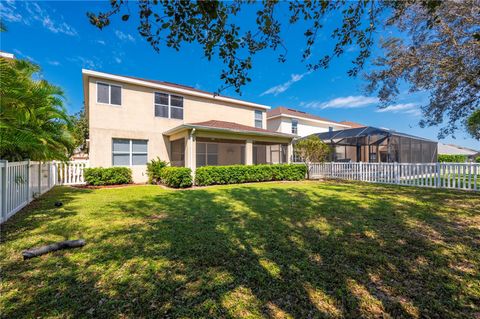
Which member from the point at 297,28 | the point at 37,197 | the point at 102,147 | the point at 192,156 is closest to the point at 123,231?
the point at 297,28

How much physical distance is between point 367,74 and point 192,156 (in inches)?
348

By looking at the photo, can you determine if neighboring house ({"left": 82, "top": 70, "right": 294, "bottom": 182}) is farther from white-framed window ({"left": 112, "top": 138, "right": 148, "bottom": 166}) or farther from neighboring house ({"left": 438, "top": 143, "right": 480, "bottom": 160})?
neighboring house ({"left": 438, "top": 143, "right": 480, "bottom": 160})

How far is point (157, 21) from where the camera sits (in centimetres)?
261

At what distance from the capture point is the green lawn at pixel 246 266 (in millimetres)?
2088

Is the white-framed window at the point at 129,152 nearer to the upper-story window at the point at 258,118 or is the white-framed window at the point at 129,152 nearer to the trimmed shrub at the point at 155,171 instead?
the trimmed shrub at the point at 155,171

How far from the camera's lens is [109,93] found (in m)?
12.2

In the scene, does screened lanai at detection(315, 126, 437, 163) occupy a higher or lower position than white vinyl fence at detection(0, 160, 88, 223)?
higher

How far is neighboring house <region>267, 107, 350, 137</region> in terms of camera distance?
22.7 meters

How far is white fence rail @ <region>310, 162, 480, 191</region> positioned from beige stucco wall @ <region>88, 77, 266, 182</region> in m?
9.34

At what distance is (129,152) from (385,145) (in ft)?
57.4

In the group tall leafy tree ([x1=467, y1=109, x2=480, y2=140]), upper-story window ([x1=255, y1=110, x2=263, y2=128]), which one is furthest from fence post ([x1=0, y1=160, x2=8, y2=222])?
tall leafy tree ([x1=467, y1=109, x2=480, y2=140])

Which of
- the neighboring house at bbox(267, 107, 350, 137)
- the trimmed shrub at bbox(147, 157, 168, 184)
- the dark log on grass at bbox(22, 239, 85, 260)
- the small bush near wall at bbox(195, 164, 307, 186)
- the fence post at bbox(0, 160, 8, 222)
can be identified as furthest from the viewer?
the neighboring house at bbox(267, 107, 350, 137)

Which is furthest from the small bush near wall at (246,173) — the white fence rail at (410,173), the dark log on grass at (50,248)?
the dark log on grass at (50,248)

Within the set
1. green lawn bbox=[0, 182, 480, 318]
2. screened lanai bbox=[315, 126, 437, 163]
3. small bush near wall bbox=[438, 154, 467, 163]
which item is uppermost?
screened lanai bbox=[315, 126, 437, 163]
